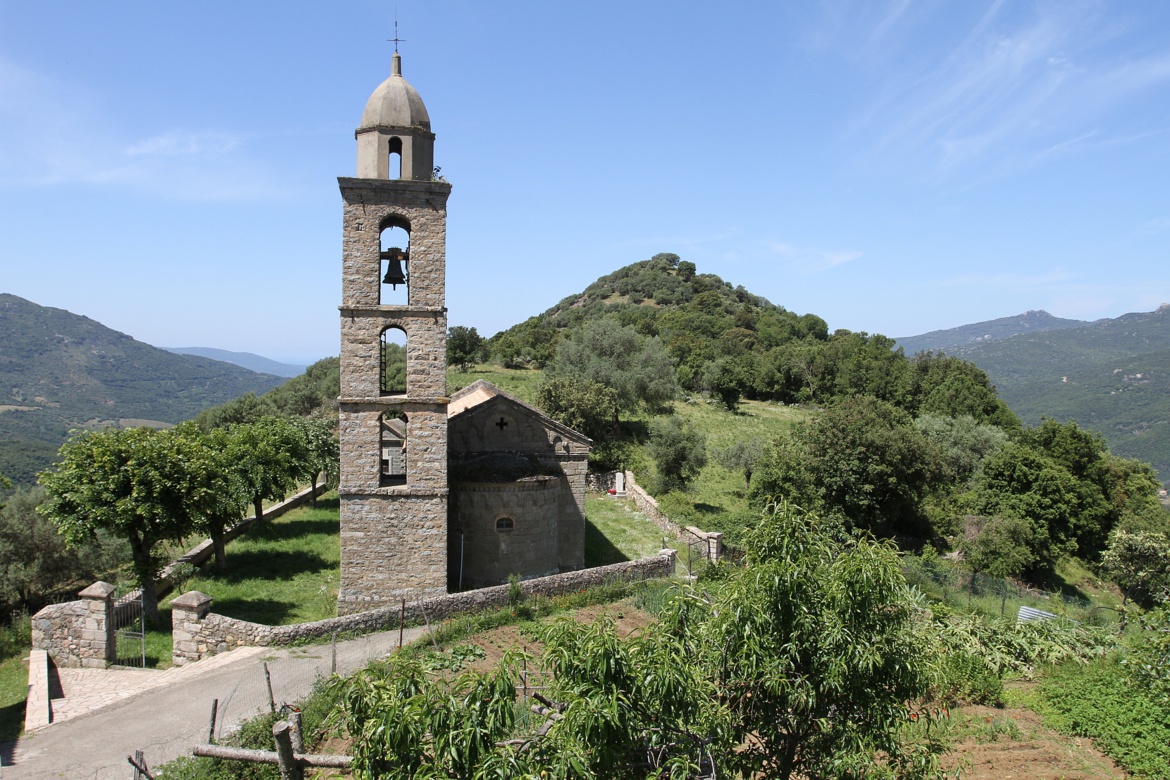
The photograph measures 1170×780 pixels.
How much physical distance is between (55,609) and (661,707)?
1545 cm

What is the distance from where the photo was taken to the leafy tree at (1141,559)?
26312 mm

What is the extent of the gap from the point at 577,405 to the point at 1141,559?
1023 inches

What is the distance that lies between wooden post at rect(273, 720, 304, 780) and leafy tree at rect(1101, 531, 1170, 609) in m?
31.1

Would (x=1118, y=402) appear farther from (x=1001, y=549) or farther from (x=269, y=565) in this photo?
(x=269, y=565)

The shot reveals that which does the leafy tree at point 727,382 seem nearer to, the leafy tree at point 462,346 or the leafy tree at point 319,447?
the leafy tree at point 462,346

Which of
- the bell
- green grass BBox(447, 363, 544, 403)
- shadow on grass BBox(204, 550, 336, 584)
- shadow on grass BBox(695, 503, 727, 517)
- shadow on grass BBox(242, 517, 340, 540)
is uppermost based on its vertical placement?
the bell

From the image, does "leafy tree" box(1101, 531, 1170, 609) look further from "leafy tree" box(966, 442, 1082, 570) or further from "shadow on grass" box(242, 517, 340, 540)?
"shadow on grass" box(242, 517, 340, 540)

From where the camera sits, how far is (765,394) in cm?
7275

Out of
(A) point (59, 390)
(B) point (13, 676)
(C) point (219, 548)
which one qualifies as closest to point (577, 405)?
(C) point (219, 548)

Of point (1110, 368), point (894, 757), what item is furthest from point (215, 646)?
point (1110, 368)

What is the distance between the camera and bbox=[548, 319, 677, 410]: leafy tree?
154 feet

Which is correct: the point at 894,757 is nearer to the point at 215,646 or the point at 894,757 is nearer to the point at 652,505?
the point at 215,646

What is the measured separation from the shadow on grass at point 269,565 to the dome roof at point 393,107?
13410 millimetres

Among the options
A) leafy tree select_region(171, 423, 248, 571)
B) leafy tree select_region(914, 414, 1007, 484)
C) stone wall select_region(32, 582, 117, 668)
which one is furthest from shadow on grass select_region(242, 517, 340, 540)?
leafy tree select_region(914, 414, 1007, 484)
